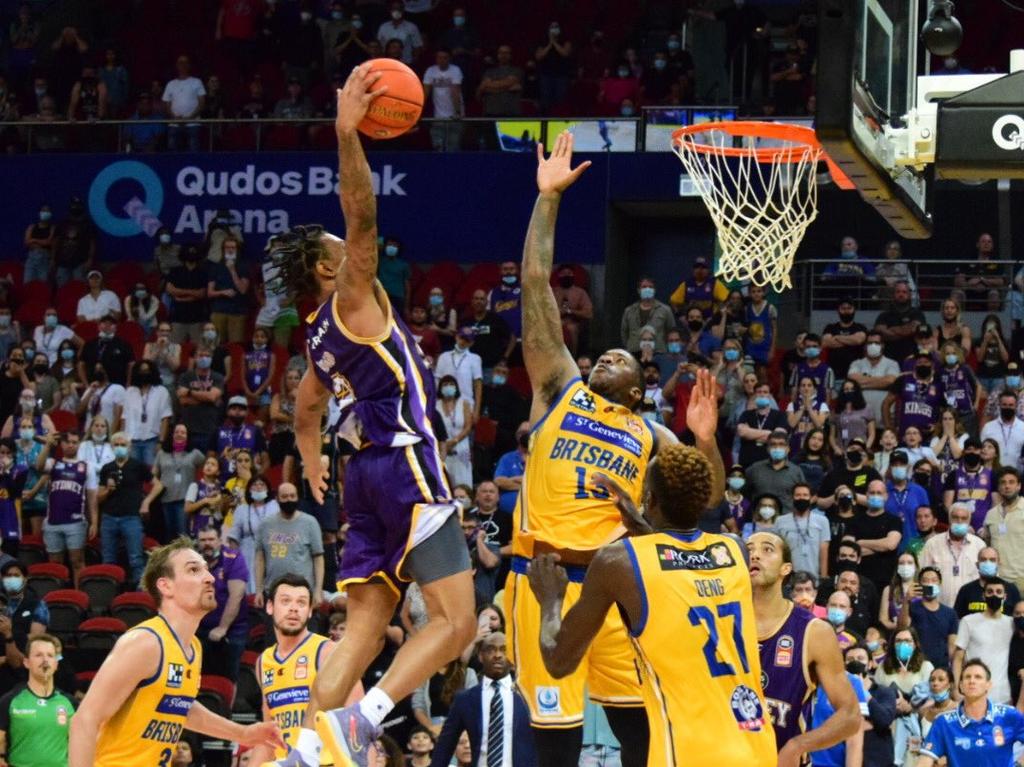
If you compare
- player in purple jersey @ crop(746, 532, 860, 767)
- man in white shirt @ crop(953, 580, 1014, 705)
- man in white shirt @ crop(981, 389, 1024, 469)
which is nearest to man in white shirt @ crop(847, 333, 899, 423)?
man in white shirt @ crop(981, 389, 1024, 469)

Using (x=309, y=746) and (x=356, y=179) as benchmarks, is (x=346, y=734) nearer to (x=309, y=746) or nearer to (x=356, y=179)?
(x=309, y=746)

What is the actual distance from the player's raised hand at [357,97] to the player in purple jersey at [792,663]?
3.20 m

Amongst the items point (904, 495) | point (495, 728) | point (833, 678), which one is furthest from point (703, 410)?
point (904, 495)

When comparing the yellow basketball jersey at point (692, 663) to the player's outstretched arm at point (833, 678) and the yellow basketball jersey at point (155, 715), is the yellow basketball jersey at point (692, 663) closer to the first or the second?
the player's outstretched arm at point (833, 678)

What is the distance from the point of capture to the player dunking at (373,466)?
7.03 metres

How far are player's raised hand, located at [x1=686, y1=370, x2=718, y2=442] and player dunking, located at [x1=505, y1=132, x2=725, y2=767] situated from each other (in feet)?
2.58

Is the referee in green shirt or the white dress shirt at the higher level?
the white dress shirt

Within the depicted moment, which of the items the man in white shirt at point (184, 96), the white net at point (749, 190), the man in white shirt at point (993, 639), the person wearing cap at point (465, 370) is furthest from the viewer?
the man in white shirt at point (184, 96)

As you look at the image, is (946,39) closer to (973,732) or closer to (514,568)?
(514,568)

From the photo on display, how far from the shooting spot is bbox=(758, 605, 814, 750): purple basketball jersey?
28.7 feet

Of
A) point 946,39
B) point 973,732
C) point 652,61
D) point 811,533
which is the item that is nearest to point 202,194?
point 652,61

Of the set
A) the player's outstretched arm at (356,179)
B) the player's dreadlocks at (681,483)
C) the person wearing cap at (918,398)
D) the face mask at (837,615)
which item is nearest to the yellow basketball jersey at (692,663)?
the player's dreadlocks at (681,483)

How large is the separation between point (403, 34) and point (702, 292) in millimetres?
7177

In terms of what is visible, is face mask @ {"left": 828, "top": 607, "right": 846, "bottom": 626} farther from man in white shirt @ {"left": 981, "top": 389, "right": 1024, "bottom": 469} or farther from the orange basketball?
the orange basketball
